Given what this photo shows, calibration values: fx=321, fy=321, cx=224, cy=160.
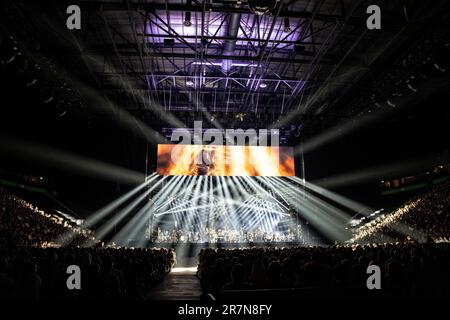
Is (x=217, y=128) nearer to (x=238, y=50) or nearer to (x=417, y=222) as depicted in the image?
(x=238, y=50)

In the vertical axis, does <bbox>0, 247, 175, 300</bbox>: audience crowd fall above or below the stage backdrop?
below

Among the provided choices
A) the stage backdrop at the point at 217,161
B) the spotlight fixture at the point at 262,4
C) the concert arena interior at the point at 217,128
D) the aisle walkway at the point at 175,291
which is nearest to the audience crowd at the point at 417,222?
the concert arena interior at the point at 217,128

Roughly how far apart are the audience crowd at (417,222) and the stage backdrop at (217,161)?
578cm

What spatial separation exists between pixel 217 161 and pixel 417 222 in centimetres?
1003

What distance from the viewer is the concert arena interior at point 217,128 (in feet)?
32.5

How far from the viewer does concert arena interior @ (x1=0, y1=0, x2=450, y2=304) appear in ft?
32.5

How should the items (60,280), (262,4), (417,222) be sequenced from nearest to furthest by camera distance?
(60,280) → (262,4) → (417,222)

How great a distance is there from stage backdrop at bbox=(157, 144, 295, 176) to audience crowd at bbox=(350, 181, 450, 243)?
19.0ft

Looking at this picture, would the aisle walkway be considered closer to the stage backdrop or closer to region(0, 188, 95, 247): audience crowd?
region(0, 188, 95, 247): audience crowd

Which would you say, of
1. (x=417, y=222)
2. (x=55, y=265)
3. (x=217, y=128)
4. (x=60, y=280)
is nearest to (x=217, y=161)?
(x=217, y=128)

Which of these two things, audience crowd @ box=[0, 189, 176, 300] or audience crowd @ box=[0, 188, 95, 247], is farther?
audience crowd @ box=[0, 188, 95, 247]

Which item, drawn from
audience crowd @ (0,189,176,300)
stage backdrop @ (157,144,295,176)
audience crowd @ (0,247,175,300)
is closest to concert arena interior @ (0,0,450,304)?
stage backdrop @ (157,144,295,176)

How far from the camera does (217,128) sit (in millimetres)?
17141

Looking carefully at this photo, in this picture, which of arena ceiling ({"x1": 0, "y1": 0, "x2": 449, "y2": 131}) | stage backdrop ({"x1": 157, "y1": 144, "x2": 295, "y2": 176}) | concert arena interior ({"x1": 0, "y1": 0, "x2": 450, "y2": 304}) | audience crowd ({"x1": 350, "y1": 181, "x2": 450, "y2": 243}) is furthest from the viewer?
stage backdrop ({"x1": 157, "y1": 144, "x2": 295, "y2": 176})
